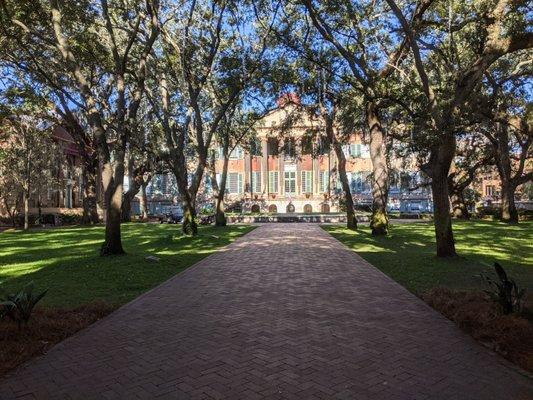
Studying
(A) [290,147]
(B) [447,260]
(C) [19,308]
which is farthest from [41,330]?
(A) [290,147]

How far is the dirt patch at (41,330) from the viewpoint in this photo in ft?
16.8

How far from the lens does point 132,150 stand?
3753 cm

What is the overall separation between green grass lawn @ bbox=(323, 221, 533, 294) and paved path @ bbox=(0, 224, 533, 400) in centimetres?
151

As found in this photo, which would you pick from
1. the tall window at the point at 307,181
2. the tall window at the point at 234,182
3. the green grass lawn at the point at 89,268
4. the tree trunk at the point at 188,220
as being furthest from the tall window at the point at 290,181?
the green grass lawn at the point at 89,268

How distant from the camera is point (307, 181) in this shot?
56625 millimetres

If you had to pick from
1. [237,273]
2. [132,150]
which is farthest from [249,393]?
[132,150]

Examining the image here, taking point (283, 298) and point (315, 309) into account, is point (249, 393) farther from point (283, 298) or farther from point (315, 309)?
point (283, 298)

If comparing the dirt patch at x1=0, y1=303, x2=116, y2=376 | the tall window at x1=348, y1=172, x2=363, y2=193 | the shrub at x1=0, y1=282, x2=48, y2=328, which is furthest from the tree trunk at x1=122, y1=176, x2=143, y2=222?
the shrub at x1=0, y1=282, x2=48, y2=328

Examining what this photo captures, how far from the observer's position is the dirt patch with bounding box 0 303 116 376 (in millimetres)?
5117

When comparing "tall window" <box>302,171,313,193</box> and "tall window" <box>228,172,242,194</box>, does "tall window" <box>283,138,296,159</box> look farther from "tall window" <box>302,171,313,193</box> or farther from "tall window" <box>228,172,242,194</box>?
"tall window" <box>228,172,242,194</box>

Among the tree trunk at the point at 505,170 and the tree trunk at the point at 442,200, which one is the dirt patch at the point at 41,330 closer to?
the tree trunk at the point at 442,200

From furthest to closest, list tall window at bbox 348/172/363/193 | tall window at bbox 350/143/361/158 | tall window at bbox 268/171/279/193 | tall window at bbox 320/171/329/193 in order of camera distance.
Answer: tall window at bbox 350/143/361/158, tall window at bbox 268/171/279/193, tall window at bbox 348/172/363/193, tall window at bbox 320/171/329/193

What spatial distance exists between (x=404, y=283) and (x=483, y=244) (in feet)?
27.3

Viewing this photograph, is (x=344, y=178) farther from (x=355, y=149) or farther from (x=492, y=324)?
(x=355, y=149)
